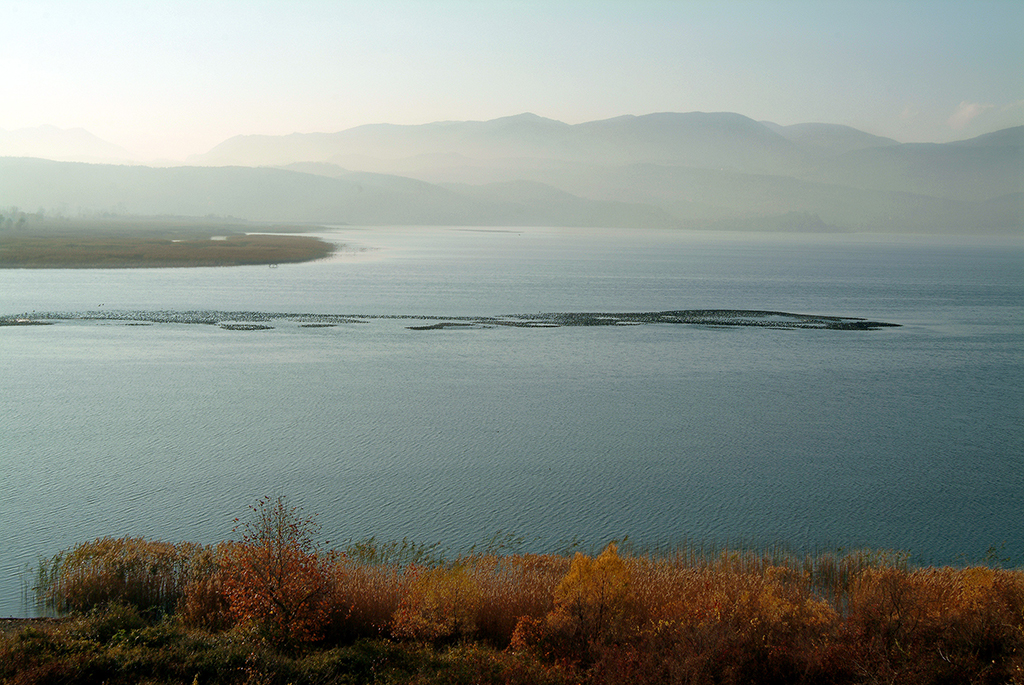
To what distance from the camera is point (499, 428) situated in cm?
2817

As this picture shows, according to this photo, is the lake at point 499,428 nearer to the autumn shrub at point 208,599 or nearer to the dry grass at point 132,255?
the autumn shrub at point 208,599

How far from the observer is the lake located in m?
19.8

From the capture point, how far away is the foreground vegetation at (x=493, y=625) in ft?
36.9

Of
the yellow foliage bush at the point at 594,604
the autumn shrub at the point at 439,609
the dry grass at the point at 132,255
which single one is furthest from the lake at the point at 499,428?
the dry grass at the point at 132,255

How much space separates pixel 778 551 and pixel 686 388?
56.6 ft

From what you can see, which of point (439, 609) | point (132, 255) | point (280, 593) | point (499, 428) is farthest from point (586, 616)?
point (132, 255)

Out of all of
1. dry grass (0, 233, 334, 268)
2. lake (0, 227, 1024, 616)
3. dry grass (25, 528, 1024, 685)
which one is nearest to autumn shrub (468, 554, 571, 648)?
dry grass (25, 528, 1024, 685)

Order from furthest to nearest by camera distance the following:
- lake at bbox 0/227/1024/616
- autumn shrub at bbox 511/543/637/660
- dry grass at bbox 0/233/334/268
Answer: dry grass at bbox 0/233/334/268 < lake at bbox 0/227/1024/616 < autumn shrub at bbox 511/543/637/660

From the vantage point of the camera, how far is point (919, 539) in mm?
19125

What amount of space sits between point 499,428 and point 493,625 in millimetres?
15080

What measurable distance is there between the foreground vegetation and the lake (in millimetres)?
3260

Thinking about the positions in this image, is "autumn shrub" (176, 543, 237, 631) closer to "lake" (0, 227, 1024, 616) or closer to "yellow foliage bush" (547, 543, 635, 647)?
"lake" (0, 227, 1024, 616)

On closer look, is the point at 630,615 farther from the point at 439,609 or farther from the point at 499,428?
the point at 499,428

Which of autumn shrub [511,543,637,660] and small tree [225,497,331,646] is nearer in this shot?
autumn shrub [511,543,637,660]
